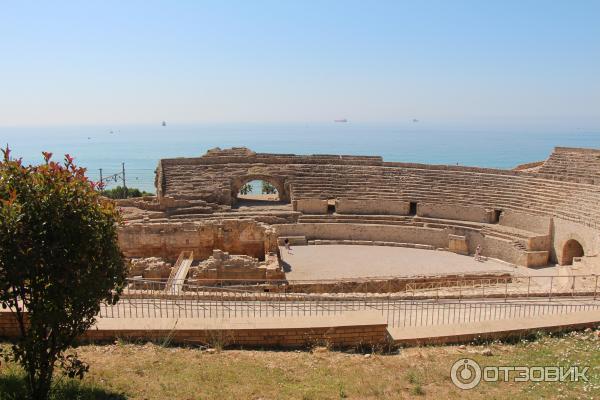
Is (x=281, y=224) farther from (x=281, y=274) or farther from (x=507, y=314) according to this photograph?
(x=507, y=314)

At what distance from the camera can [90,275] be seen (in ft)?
19.4

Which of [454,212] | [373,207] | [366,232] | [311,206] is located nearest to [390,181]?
[373,207]

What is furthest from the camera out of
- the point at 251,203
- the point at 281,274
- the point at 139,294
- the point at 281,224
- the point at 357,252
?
the point at 251,203

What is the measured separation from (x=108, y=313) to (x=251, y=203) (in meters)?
18.7

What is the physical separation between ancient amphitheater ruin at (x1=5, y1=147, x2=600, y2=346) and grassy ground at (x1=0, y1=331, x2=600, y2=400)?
0.49 metres

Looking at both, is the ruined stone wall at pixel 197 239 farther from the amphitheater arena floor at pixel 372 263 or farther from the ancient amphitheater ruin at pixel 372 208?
the amphitheater arena floor at pixel 372 263

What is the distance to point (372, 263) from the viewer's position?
21.5 metres

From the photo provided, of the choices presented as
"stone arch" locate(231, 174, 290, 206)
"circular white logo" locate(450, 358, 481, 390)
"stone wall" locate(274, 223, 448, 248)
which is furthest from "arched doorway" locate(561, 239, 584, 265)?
"circular white logo" locate(450, 358, 481, 390)

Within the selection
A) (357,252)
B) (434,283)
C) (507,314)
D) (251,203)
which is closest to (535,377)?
(507,314)

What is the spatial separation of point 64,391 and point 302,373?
11.6ft

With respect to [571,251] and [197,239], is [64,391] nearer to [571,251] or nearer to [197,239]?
[197,239]

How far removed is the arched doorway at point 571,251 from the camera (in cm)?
2168

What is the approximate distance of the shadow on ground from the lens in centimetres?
616

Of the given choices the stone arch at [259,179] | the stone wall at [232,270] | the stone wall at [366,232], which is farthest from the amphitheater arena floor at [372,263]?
the stone arch at [259,179]
